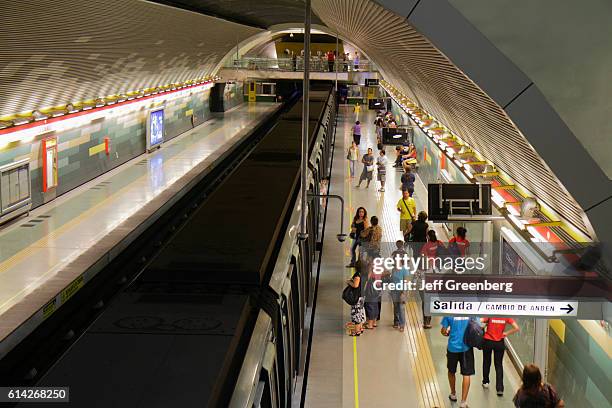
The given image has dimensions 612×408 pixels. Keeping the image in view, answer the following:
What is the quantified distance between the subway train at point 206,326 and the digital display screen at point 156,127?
21303 millimetres

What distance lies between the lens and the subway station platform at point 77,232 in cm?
1212

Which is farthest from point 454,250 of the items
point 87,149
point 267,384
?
point 87,149

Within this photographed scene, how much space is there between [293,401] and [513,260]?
416cm

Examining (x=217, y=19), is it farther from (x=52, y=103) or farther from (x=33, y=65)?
(x=33, y=65)

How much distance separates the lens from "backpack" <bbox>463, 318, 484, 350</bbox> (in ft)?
27.5

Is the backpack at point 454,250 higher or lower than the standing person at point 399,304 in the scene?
higher

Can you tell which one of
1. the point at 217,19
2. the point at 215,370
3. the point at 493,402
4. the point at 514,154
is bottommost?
the point at 493,402

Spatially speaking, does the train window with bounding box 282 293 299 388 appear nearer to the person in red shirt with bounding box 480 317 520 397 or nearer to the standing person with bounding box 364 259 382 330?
Answer: the person in red shirt with bounding box 480 317 520 397

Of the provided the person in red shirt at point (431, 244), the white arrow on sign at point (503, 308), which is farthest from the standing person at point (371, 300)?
the white arrow on sign at point (503, 308)

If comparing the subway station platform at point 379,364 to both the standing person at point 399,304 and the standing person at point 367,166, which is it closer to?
the standing person at point 399,304

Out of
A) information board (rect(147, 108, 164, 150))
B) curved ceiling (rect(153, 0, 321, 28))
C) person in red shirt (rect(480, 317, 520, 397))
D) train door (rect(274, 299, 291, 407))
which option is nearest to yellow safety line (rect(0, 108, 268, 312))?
curved ceiling (rect(153, 0, 321, 28))

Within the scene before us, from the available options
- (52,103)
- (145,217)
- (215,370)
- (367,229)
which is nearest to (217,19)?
(52,103)

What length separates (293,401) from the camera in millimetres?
7508

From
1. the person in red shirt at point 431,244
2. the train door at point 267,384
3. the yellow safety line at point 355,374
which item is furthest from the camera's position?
the person in red shirt at point 431,244
